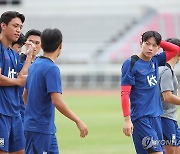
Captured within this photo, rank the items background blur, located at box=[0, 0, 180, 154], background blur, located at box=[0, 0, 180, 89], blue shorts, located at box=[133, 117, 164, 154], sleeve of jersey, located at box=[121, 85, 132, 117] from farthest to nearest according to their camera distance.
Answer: background blur, located at box=[0, 0, 180, 89], background blur, located at box=[0, 0, 180, 154], blue shorts, located at box=[133, 117, 164, 154], sleeve of jersey, located at box=[121, 85, 132, 117]

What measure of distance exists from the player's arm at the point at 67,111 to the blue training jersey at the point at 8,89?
44.6 inches

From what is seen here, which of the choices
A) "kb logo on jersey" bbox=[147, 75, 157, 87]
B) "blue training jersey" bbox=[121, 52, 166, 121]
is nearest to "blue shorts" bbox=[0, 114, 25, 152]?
"blue training jersey" bbox=[121, 52, 166, 121]

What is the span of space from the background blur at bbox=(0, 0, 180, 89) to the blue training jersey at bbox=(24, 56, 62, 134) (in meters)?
34.4

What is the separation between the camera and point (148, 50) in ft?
29.3

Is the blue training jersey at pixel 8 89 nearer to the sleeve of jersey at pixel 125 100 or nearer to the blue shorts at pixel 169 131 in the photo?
the sleeve of jersey at pixel 125 100

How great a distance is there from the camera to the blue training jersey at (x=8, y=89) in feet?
27.5

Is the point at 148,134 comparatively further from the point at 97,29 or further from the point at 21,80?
the point at 97,29

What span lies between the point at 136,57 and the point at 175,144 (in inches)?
62.0

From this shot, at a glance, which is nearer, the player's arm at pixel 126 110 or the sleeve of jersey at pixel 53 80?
the sleeve of jersey at pixel 53 80

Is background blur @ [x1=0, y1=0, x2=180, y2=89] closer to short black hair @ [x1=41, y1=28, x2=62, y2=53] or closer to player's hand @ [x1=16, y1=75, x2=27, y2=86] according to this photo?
player's hand @ [x1=16, y1=75, x2=27, y2=86]

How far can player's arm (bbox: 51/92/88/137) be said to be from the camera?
734 centimetres

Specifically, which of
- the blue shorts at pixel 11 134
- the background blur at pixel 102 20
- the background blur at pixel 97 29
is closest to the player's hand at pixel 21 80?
the blue shorts at pixel 11 134

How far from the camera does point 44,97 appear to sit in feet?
24.9

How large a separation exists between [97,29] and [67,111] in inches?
1562
